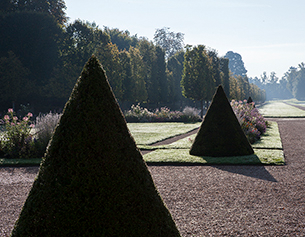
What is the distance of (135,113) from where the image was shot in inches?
1091

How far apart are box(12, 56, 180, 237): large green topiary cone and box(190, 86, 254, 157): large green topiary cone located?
692 cm

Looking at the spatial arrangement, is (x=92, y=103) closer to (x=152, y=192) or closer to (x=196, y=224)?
(x=152, y=192)

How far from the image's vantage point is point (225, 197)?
5.41 meters

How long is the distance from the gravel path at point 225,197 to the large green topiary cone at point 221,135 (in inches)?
52.8

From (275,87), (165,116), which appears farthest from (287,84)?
(165,116)

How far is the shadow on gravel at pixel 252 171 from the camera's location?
275 inches

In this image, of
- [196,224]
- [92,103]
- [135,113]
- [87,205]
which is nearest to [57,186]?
[87,205]

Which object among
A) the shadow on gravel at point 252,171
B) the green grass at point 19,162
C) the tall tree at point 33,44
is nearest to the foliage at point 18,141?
the green grass at point 19,162

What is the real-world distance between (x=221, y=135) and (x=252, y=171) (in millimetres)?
1968

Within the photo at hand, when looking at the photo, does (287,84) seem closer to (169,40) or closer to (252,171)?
(169,40)

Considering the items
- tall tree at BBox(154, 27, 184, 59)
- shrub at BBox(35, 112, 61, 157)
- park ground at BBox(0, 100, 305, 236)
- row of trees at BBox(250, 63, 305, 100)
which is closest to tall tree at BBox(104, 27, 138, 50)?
tall tree at BBox(154, 27, 184, 59)

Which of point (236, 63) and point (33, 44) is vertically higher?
point (236, 63)

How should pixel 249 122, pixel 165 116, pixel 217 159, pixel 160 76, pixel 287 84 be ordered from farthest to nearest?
pixel 287 84
pixel 160 76
pixel 165 116
pixel 249 122
pixel 217 159

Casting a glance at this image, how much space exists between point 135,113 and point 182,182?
70.2ft
